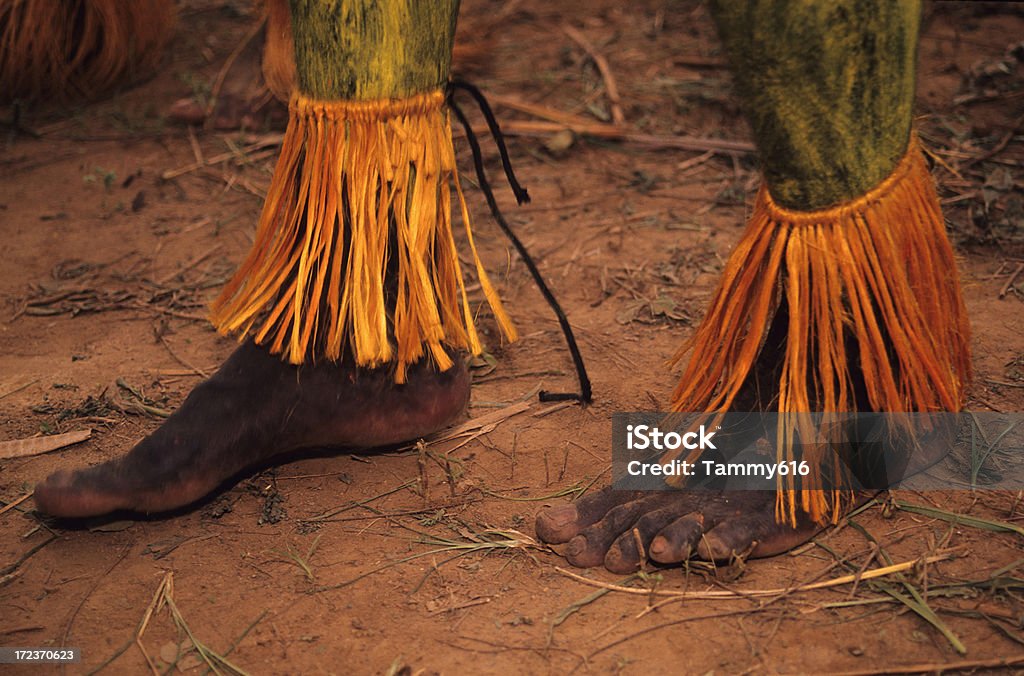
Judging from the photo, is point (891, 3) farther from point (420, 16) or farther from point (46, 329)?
point (46, 329)

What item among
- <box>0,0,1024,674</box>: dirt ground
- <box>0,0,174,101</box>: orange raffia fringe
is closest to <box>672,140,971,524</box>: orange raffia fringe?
<box>0,0,1024,674</box>: dirt ground

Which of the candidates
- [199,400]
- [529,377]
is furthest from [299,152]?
[529,377]

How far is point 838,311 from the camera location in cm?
109

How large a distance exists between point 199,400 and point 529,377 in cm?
55

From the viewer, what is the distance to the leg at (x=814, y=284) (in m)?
0.99

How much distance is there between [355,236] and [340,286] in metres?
0.08

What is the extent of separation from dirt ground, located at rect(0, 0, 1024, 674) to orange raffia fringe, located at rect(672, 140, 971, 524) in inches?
7.0

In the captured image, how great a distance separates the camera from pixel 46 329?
1808mm

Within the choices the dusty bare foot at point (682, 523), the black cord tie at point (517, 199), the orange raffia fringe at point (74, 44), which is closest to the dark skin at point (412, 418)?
the dusty bare foot at point (682, 523)

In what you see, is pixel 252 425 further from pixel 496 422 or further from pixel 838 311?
pixel 838 311

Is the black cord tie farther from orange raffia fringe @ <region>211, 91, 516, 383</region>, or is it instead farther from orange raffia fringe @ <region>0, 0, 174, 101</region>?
orange raffia fringe @ <region>0, 0, 174, 101</region>

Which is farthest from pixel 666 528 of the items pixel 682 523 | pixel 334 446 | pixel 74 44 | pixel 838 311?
pixel 74 44

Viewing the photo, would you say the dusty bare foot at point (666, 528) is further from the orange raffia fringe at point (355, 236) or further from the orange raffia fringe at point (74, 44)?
the orange raffia fringe at point (74, 44)

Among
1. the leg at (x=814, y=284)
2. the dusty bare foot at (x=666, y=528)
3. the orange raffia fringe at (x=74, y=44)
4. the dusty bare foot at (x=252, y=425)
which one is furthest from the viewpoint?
the orange raffia fringe at (x=74, y=44)
